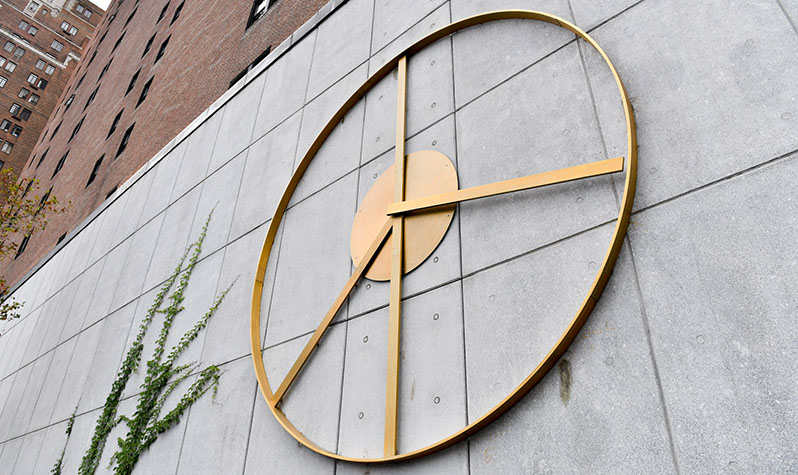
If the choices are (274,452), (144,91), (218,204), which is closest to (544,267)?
(274,452)

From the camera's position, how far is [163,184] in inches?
410

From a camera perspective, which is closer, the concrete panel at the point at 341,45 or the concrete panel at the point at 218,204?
the concrete panel at the point at 341,45

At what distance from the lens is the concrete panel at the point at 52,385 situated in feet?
30.6

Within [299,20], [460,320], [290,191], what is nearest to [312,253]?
[290,191]

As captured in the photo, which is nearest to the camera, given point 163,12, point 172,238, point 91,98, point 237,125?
point 172,238

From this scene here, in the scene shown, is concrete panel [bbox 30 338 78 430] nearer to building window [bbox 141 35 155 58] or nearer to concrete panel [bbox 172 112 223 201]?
concrete panel [bbox 172 112 223 201]

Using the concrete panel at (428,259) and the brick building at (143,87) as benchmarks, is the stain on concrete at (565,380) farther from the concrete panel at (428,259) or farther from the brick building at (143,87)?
the brick building at (143,87)

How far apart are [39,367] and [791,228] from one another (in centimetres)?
1287

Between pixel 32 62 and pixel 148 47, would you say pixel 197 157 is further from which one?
pixel 32 62

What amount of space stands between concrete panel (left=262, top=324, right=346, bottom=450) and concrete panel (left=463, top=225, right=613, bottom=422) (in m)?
1.45

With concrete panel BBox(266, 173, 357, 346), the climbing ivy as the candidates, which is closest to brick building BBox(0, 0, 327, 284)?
concrete panel BBox(266, 173, 357, 346)

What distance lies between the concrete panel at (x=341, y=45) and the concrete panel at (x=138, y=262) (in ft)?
12.7

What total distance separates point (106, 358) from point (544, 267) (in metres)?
7.69

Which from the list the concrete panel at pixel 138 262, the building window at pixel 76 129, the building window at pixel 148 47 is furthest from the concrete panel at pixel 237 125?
the building window at pixel 76 129
